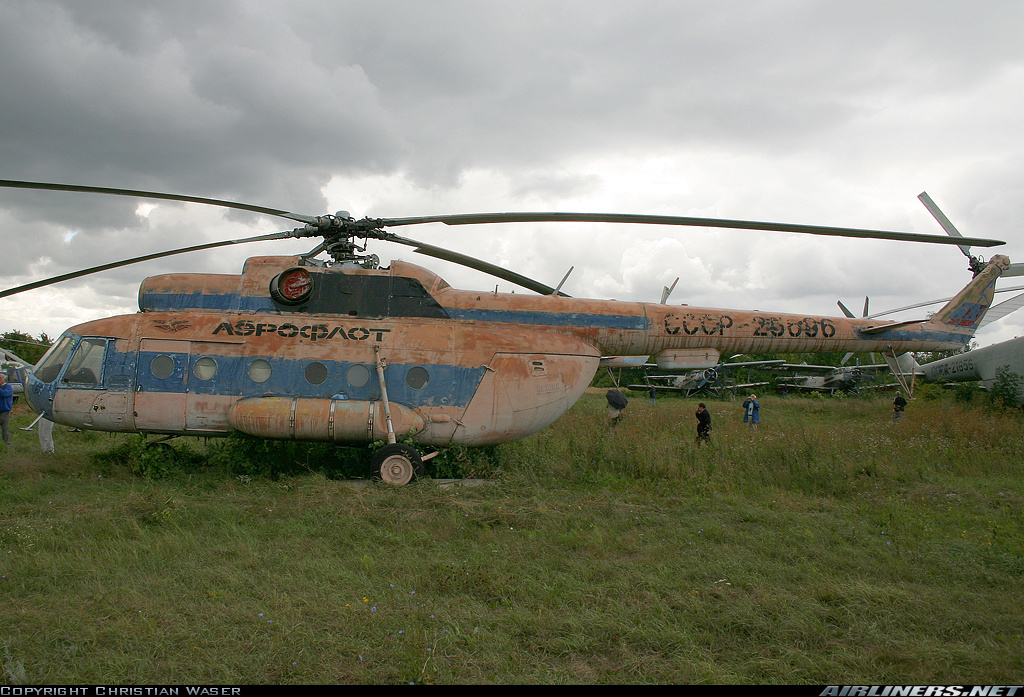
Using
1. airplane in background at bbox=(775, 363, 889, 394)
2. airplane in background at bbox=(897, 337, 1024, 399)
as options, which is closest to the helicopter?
airplane in background at bbox=(897, 337, 1024, 399)

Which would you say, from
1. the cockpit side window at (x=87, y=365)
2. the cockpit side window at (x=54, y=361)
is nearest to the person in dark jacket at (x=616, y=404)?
the cockpit side window at (x=87, y=365)

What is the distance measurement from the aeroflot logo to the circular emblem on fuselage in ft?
1.34

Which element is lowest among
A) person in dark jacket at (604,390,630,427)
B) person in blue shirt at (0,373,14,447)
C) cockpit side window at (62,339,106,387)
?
person in blue shirt at (0,373,14,447)

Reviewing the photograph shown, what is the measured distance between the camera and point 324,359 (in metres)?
9.03

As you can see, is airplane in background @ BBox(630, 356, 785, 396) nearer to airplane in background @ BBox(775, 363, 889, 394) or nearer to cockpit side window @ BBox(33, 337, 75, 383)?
airplane in background @ BBox(775, 363, 889, 394)

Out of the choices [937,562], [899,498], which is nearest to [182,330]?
[937,562]

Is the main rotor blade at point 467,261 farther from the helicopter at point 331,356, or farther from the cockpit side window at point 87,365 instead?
the cockpit side window at point 87,365

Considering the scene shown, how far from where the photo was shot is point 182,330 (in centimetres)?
902

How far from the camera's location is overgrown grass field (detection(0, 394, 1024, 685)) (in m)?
3.61

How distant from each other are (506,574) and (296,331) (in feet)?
18.6

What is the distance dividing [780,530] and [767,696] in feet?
11.4

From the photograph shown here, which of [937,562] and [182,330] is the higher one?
[182,330]

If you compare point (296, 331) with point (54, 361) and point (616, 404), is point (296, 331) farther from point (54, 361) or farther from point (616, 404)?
point (616, 404)

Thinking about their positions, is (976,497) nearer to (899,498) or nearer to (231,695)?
(899,498)
